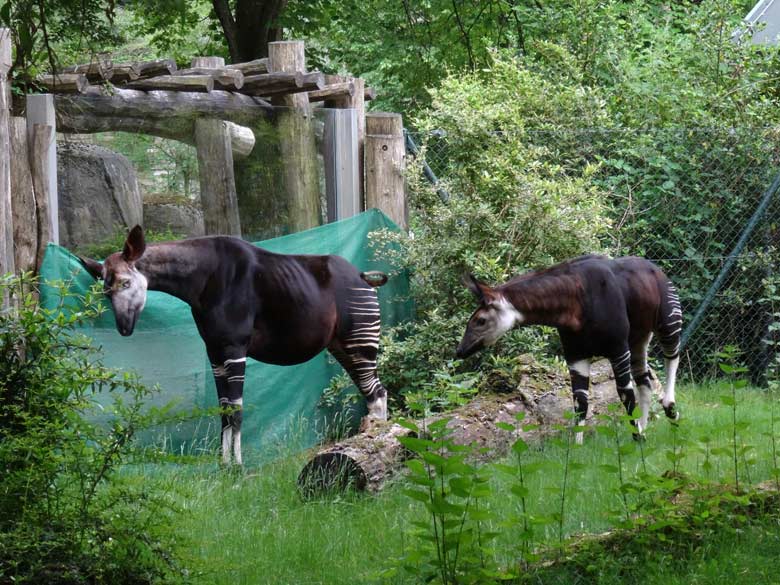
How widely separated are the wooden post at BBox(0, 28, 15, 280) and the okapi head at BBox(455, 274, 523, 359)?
9.37 feet

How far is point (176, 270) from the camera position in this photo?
7.03 m

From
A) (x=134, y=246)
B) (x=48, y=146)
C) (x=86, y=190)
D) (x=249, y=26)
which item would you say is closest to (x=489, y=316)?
(x=134, y=246)

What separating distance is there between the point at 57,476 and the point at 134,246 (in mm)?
2760

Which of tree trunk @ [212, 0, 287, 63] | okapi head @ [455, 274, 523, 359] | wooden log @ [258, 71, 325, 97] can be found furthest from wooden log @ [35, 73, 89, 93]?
tree trunk @ [212, 0, 287, 63]

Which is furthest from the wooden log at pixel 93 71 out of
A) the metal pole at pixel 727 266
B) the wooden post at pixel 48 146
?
the metal pole at pixel 727 266

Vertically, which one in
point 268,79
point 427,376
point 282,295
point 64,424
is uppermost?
point 268,79

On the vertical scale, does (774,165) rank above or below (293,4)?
below

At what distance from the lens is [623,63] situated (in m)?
11.9

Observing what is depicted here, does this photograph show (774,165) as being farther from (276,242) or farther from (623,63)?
(276,242)

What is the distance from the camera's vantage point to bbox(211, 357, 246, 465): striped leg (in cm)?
720

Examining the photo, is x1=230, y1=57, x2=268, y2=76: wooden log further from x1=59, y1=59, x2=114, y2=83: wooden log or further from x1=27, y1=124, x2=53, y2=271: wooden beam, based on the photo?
x1=27, y1=124, x2=53, y2=271: wooden beam

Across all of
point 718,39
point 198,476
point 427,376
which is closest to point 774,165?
point 718,39

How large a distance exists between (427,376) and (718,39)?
5.46 meters

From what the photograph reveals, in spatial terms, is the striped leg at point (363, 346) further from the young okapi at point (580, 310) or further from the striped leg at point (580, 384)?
the striped leg at point (580, 384)
